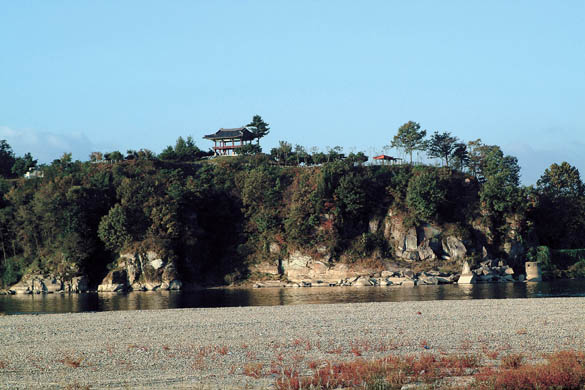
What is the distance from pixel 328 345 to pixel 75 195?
2546 inches

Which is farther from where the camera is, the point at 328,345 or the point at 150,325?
the point at 150,325

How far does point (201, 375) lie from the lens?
59.0 ft

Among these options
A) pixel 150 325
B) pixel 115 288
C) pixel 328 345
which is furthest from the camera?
pixel 115 288

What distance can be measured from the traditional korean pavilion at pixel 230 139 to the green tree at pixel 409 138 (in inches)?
1124

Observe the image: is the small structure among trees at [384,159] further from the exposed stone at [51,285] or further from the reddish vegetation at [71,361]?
the reddish vegetation at [71,361]

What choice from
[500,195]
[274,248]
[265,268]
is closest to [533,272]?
[500,195]

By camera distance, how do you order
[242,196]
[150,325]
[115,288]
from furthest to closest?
[242,196] < [115,288] < [150,325]

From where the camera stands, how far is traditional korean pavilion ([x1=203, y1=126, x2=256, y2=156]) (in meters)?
111

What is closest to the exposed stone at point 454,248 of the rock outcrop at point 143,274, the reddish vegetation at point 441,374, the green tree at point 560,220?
the green tree at point 560,220

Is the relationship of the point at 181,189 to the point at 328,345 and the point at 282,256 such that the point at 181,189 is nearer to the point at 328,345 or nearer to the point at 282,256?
the point at 282,256

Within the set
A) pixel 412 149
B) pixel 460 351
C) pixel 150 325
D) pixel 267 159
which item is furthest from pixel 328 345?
pixel 412 149

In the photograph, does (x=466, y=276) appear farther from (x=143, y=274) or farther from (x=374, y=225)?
(x=143, y=274)

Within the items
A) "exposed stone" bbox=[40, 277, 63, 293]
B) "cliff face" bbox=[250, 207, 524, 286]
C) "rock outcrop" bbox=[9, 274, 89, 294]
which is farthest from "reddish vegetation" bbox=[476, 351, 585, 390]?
"exposed stone" bbox=[40, 277, 63, 293]

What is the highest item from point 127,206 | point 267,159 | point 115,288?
point 267,159
